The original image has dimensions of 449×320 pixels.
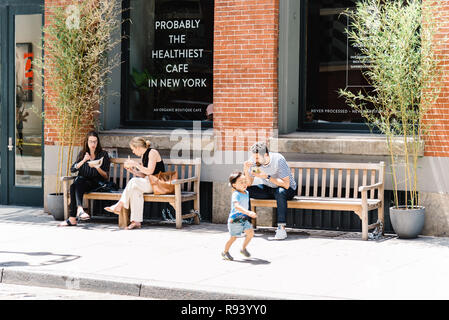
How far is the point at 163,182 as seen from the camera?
35.0 ft

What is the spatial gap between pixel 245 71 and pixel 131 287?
189 inches

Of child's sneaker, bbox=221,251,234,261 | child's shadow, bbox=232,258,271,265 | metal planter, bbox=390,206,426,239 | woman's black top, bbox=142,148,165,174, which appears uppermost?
woman's black top, bbox=142,148,165,174

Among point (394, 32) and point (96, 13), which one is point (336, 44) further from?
point (96, 13)

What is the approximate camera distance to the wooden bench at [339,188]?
31.6 feet

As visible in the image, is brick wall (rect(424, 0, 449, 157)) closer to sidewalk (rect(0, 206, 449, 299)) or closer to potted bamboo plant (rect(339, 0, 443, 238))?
potted bamboo plant (rect(339, 0, 443, 238))

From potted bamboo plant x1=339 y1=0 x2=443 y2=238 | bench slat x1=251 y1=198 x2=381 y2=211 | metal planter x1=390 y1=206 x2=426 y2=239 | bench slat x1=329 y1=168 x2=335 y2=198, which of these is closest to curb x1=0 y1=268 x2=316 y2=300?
bench slat x1=251 y1=198 x2=381 y2=211

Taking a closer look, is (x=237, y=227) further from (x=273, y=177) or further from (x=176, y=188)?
(x=176, y=188)

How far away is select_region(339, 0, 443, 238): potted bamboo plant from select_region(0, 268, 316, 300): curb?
12.0 ft

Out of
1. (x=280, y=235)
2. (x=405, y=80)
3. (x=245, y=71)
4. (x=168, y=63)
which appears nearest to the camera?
(x=405, y=80)

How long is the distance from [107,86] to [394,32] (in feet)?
16.6

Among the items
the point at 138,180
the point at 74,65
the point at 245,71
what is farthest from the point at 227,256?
the point at 74,65

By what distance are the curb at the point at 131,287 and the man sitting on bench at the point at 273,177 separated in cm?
299

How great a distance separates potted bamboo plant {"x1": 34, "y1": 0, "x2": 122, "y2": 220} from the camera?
11.4 metres
